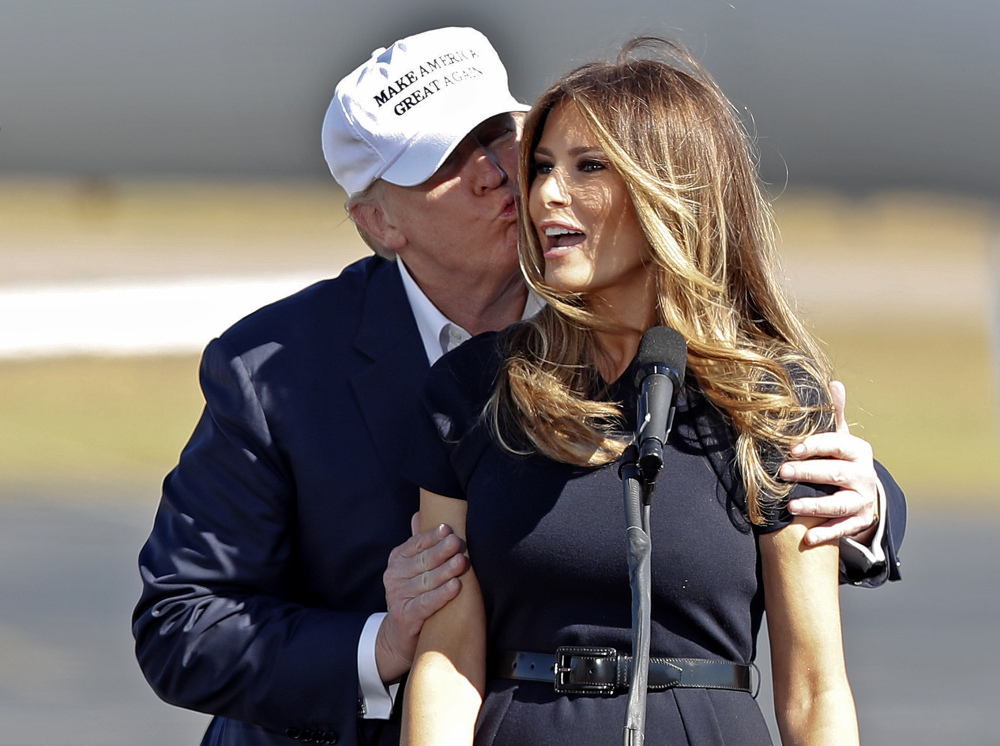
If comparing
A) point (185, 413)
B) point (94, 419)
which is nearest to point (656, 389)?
point (185, 413)

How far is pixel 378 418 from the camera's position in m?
1.78

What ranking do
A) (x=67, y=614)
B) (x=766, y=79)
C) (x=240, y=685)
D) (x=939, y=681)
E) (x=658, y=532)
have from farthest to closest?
1. (x=766, y=79)
2. (x=67, y=614)
3. (x=939, y=681)
4. (x=240, y=685)
5. (x=658, y=532)

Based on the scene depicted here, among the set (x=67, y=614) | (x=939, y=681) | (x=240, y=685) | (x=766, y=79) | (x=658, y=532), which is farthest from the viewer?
(x=766, y=79)

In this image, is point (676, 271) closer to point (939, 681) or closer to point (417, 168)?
point (417, 168)

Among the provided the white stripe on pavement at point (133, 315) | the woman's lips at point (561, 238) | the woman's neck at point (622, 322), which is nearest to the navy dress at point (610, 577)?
the woman's neck at point (622, 322)

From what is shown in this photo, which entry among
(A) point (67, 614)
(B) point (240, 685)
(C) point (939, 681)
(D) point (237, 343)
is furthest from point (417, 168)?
(A) point (67, 614)

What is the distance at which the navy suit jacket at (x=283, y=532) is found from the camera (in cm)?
168

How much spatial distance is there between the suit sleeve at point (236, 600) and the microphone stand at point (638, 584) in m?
0.72

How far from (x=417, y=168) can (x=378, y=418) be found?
40cm

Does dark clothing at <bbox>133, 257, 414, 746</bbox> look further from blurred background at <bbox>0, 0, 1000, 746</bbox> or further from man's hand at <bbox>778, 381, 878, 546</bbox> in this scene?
blurred background at <bbox>0, 0, 1000, 746</bbox>

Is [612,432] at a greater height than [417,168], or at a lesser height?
lesser

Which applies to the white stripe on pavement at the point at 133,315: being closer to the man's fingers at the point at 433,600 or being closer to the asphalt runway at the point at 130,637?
the asphalt runway at the point at 130,637

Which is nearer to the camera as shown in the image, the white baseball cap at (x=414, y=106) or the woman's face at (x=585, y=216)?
the woman's face at (x=585, y=216)

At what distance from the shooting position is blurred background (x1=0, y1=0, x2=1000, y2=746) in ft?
17.0
